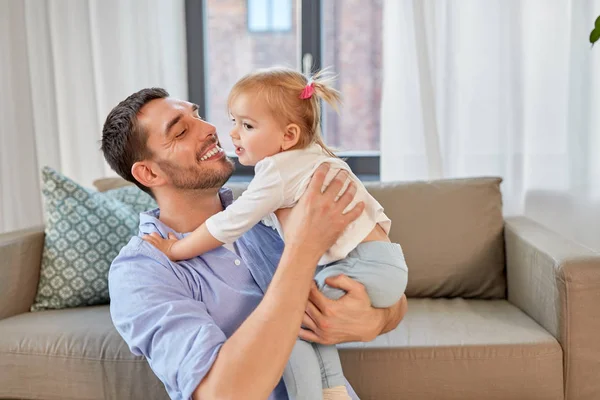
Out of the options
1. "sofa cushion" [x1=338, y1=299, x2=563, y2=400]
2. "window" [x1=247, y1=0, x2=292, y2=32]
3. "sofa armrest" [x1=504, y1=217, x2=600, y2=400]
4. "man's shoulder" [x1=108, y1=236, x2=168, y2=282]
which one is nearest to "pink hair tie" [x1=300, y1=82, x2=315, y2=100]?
"man's shoulder" [x1=108, y1=236, x2=168, y2=282]

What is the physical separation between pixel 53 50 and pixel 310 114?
218cm

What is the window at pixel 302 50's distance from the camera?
131 inches

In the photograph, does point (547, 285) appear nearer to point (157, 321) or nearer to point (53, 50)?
point (157, 321)

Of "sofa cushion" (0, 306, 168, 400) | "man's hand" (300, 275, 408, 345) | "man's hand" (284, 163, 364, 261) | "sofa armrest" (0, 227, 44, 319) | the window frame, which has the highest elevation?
the window frame

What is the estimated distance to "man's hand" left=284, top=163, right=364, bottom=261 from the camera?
52.7 inches

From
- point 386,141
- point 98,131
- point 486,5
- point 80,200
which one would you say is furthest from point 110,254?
point 486,5

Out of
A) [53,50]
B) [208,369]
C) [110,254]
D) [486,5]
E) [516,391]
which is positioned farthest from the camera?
[53,50]

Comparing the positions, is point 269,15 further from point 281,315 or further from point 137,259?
point 281,315

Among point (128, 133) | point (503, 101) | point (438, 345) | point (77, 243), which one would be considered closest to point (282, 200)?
point (128, 133)

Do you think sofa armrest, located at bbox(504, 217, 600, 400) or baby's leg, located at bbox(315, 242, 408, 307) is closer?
baby's leg, located at bbox(315, 242, 408, 307)

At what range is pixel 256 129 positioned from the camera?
5.08ft

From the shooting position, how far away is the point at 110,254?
2480 millimetres

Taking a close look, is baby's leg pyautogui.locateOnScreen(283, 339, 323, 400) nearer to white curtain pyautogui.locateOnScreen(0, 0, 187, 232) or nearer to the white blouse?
the white blouse

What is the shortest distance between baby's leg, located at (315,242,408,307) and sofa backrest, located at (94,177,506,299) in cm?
111
